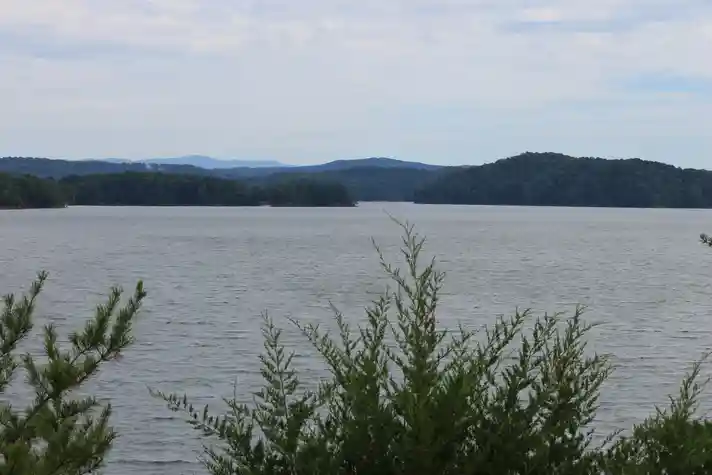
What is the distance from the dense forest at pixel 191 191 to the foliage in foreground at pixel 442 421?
157m

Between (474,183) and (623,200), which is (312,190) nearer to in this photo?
(474,183)

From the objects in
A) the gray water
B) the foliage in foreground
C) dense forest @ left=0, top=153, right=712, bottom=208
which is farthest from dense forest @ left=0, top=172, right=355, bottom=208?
the foliage in foreground

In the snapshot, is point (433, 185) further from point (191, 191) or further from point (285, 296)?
point (285, 296)

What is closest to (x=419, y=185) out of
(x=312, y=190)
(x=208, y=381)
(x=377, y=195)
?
(x=377, y=195)

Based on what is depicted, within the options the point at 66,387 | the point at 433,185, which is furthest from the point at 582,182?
the point at 66,387

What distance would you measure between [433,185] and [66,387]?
17783cm

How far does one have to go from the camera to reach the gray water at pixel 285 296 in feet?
60.5

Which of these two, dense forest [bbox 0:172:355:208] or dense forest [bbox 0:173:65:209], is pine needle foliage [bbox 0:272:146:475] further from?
dense forest [bbox 0:172:355:208]

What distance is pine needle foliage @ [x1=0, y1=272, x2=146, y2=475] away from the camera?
5082 millimetres

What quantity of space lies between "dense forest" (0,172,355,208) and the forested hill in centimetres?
2313

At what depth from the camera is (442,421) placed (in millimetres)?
4770

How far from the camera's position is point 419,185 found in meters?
184

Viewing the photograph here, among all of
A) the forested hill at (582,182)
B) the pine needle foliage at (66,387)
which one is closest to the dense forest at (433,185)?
the forested hill at (582,182)

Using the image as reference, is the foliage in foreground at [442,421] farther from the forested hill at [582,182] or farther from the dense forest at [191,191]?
the dense forest at [191,191]
